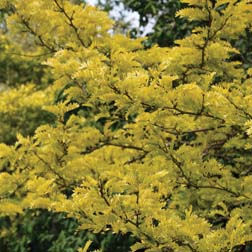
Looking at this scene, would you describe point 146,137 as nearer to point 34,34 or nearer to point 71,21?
point 71,21

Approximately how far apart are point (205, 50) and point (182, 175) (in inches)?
29.8

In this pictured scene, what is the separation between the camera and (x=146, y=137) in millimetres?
3352

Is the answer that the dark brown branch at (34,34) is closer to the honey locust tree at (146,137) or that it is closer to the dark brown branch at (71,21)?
the honey locust tree at (146,137)

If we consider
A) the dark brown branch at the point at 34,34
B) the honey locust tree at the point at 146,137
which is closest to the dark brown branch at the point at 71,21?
the honey locust tree at the point at 146,137

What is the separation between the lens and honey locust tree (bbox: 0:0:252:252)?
238 cm

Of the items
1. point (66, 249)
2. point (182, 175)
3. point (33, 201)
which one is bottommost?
point (66, 249)

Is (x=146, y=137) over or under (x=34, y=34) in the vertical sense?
under

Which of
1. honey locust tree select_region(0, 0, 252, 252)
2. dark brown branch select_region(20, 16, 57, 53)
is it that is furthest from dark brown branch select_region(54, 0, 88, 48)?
dark brown branch select_region(20, 16, 57, 53)

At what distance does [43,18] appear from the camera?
137 inches

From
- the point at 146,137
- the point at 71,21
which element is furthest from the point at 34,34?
the point at 146,137

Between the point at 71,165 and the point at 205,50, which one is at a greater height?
the point at 205,50

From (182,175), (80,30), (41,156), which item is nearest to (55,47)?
(80,30)

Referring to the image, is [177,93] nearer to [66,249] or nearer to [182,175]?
[182,175]

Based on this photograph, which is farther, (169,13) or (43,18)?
(169,13)
